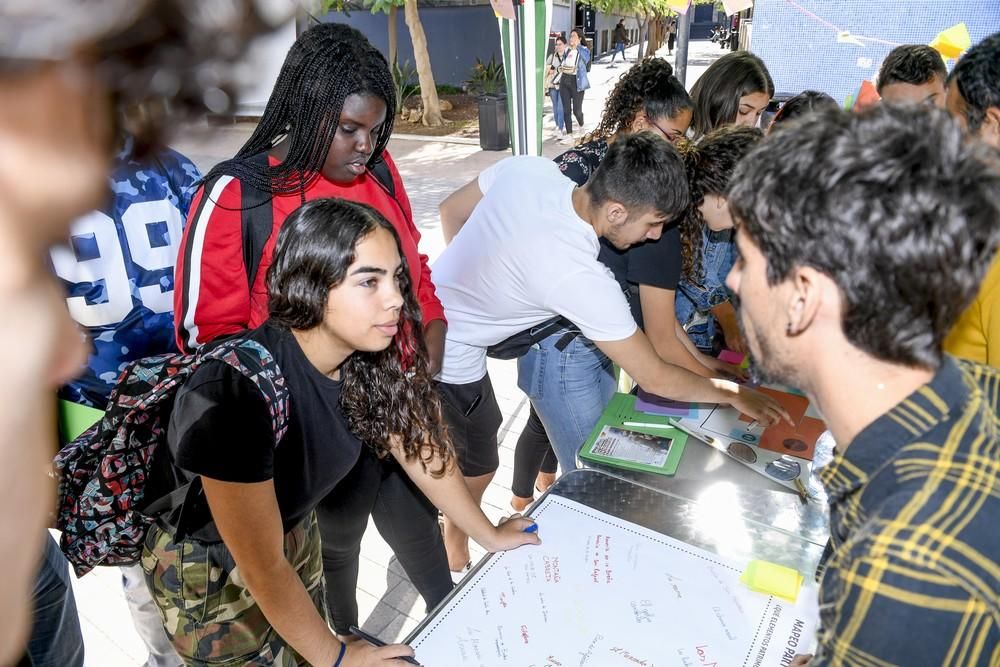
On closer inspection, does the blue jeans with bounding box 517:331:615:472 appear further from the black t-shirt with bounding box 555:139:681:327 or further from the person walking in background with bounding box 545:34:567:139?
the person walking in background with bounding box 545:34:567:139

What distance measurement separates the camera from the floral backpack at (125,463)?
1361 mm

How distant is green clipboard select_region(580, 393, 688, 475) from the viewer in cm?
179

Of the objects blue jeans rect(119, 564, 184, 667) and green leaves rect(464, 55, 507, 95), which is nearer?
blue jeans rect(119, 564, 184, 667)

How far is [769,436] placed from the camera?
190 centimetres

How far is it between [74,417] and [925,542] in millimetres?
1801

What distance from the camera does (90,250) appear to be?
165 cm

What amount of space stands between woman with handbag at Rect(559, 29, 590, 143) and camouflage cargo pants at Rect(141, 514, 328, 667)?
1080 cm

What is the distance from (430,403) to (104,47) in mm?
1488

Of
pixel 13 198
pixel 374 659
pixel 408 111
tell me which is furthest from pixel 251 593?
pixel 408 111

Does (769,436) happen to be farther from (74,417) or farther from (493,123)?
(493,123)

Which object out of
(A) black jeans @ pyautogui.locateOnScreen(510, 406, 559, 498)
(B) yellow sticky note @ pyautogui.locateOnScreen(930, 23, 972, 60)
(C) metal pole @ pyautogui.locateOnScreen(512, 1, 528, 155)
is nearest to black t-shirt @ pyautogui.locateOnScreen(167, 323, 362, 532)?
(A) black jeans @ pyautogui.locateOnScreen(510, 406, 559, 498)

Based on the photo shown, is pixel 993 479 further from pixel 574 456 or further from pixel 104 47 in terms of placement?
pixel 574 456

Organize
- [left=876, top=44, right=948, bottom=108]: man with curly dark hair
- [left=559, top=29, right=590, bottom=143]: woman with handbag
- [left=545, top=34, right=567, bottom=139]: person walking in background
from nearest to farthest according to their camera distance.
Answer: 1. [left=876, top=44, right=948, bottom=108]: man with curly dark hair
2. [left=559, top=29, right=590, bottom=143]: woman with handbag
3. [left=545, top=34, right=567, bottom=139]: person walking in background

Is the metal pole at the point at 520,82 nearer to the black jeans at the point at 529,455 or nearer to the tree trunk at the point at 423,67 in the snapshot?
the black jeans at the point at 529,455
